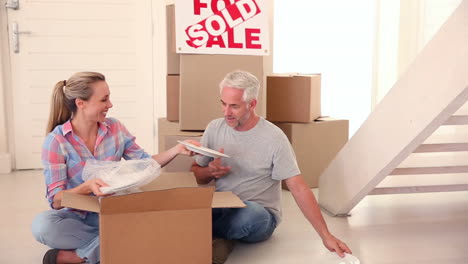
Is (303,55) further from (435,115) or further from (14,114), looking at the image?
(435,115)

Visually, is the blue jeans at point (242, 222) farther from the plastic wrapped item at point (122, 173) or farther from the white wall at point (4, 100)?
the white wall at point (4, 100)

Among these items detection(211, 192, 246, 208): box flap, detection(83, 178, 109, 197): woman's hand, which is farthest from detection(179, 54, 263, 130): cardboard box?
detection(83, 178, 109, 197): woman's hand

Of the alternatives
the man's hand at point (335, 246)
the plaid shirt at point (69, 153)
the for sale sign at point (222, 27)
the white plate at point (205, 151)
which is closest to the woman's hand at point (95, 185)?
the plaid shirt at point (69, 153)

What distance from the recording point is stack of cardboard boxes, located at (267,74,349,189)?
319 cm

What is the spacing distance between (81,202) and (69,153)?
354 millimetres

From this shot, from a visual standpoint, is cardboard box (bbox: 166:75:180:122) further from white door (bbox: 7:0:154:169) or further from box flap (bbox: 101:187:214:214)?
box flap (bbox: 101:187:214:214)

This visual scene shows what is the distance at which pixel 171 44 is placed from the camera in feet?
9.43

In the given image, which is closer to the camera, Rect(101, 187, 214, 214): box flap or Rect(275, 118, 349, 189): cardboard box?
Rect(101, 187, 214, 214): box flap

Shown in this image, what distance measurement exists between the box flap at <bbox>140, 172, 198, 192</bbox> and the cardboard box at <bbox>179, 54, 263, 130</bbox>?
0.69 meters

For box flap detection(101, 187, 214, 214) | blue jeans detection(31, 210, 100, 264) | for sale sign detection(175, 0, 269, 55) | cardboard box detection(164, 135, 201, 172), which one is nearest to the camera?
box flap detection(101, 187, 214, 214)

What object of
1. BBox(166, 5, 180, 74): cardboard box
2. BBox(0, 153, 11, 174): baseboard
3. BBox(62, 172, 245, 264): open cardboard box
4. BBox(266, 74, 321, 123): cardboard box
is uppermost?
BBox(166, 5, 180, 74): cardboard box

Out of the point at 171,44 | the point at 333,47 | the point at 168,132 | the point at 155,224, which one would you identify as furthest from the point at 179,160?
the point at 333,47

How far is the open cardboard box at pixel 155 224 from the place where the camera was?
1.70 m

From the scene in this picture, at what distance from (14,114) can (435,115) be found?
9.71ft
